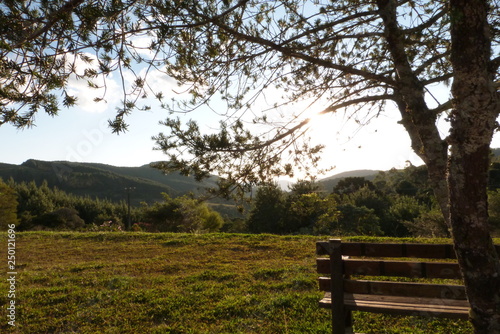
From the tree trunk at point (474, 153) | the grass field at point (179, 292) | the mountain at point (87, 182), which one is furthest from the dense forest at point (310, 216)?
the mountain at point (87, 182)

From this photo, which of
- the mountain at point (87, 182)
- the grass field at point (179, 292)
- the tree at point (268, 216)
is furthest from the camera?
the mountain at point (87, 182)

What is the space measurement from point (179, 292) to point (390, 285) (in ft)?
10.1

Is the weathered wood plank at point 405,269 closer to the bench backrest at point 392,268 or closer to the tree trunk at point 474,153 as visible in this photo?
the bench backrest at point 392,268

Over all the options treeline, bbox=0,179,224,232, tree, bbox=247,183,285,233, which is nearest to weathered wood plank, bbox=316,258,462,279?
treeline, bbox=0,179,224,232

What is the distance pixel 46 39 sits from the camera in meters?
2.42

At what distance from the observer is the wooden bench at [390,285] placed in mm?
2457

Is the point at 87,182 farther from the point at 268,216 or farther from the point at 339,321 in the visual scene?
the point at 339,321

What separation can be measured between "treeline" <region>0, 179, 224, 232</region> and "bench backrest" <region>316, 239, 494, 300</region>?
5.54 feet

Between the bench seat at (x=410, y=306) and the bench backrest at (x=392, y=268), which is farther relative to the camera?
the bench backrest at (x=392, y=268)

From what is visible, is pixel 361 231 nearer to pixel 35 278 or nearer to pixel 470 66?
pixel 35 278

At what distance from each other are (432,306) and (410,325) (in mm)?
1304

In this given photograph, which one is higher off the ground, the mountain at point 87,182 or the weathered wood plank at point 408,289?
the mountain at point 87,182

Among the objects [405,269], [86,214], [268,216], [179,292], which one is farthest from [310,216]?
[86,214]

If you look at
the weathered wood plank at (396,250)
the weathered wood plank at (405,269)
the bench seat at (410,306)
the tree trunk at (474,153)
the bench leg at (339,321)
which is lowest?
the bench leg at (339,321)
